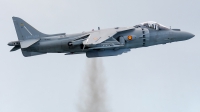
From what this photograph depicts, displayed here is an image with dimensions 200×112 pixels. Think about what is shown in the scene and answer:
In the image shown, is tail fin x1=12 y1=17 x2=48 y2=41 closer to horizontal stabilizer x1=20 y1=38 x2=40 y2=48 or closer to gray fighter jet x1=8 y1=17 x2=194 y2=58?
gray fighter jet x1=8 y1=17 x2=194 y2=58

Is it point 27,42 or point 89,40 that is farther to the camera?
point 27,42

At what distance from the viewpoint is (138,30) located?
5169 cm

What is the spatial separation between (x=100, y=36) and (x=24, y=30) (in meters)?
6.08

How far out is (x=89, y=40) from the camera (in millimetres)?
49188

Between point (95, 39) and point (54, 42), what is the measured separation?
324cm

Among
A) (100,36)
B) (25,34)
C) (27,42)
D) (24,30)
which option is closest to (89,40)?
(100,36)

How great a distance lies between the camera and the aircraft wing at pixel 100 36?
49031 millimetres

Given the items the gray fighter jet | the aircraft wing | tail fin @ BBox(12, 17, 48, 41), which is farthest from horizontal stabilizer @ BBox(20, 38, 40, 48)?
the aircraft wing

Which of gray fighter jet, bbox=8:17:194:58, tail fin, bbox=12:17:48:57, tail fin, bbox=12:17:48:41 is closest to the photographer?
gray fighter jet, bbox=8:17:194:58

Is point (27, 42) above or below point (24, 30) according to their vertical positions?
below

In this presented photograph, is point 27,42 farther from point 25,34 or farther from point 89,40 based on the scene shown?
point 89,40

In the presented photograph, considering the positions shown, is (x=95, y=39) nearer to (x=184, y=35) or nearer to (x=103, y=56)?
(x=103, y=56)

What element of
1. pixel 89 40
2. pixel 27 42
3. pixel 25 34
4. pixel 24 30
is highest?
pixel 24 30

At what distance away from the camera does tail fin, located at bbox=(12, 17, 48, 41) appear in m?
51.7
